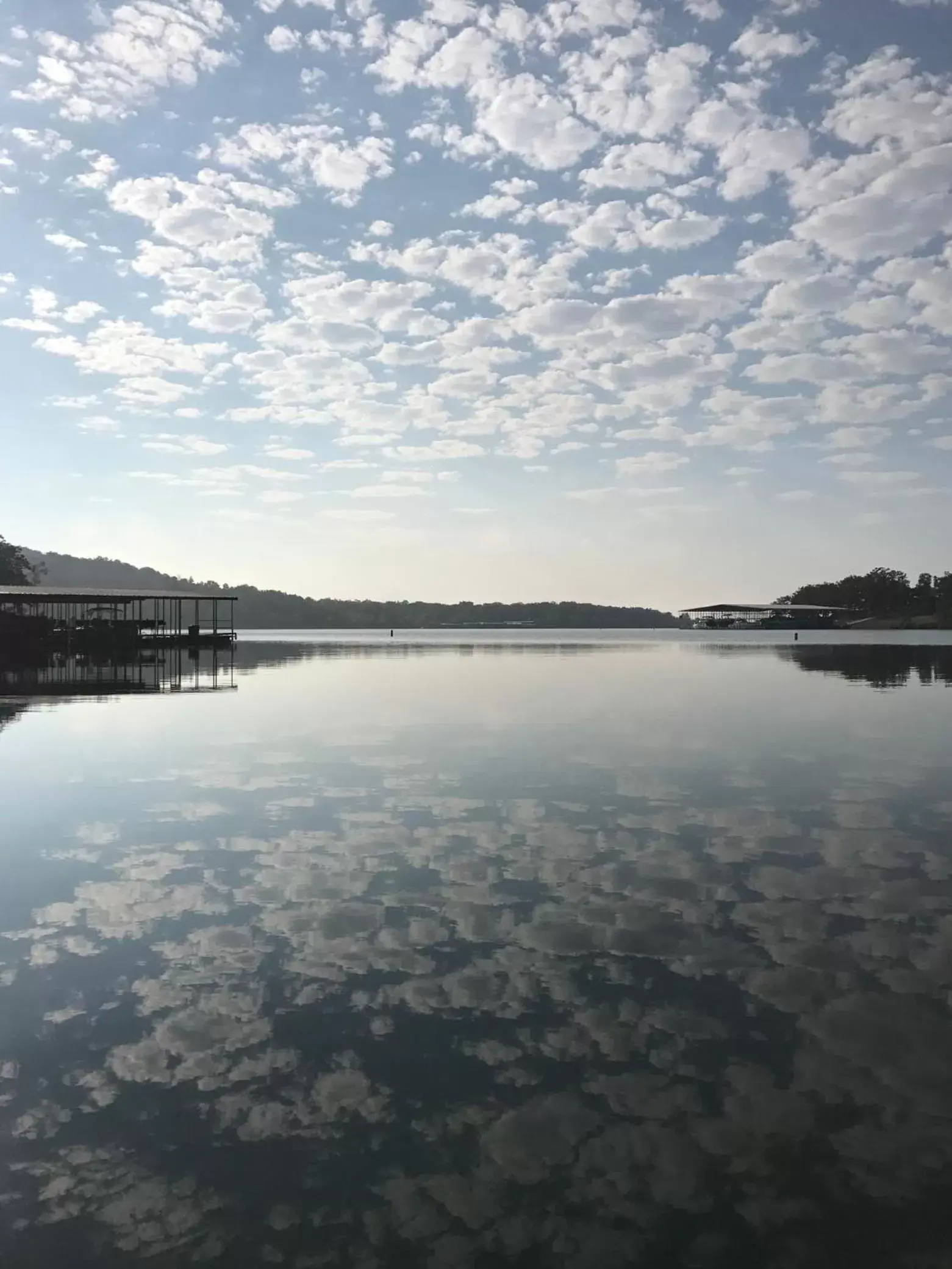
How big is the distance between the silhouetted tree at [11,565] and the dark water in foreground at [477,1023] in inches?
5306

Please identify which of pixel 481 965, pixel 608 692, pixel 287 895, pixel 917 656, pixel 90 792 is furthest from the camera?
pixel 917 656

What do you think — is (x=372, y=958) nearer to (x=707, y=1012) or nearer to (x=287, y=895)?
(x=287, y=895)

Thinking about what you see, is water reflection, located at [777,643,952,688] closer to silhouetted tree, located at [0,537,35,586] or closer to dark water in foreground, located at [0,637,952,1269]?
dark water in foreground, located at [0,637,952,1269]

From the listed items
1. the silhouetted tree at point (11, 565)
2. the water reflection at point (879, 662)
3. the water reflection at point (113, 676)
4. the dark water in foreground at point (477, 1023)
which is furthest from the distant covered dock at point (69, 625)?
the dark water in foreground at point (477, 1023)

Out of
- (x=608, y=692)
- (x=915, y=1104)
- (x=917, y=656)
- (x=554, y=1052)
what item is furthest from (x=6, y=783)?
(x=917, y=656)

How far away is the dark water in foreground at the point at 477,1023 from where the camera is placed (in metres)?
5.61

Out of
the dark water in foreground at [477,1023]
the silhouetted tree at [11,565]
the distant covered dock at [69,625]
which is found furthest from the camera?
the silhouetted tree at [11,565]

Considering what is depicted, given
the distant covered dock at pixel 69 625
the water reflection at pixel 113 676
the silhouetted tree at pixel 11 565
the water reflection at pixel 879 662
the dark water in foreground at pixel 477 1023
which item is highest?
the silhouetted tree at pixel 11 565

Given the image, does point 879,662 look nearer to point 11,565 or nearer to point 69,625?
point 69,625

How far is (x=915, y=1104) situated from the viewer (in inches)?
265

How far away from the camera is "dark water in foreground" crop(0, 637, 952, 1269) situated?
5605 mm

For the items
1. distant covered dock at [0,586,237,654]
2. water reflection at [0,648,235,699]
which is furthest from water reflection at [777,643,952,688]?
distant covered dock at [0,586,237,654]

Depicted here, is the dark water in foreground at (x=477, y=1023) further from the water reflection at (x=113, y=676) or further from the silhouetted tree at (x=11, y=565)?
the silhouetted tree at (x=11, y=565)

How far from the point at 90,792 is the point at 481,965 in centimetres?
1288
